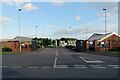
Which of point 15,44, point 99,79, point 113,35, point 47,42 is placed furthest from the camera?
point 47,42

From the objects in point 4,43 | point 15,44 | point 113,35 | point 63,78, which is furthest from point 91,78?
point 113,35

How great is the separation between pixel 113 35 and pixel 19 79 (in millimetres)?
71531

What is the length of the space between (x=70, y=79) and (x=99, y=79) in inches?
50.0

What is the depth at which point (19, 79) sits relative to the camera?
1270 centimetres

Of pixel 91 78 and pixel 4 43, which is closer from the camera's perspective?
pixel 91 78

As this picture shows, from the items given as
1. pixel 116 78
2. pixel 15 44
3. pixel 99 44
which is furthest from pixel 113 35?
pixel 116 78

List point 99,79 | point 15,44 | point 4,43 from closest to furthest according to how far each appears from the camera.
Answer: point 99,79 → point 15,44 → point 4,43

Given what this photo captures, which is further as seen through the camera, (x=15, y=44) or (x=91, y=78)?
(x=15, y=44)

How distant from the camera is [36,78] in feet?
43.0

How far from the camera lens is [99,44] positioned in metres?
75.9

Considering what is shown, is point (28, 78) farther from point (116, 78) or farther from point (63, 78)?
point (116, 78)

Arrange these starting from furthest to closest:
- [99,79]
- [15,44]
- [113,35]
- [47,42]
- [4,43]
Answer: [47,42] < [113,35] < [4,43] < [15,44] < [99,79]

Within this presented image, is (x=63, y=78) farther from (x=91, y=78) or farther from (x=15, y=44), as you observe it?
(x=15, y=44)

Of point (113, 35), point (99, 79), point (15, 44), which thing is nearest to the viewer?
point (99, 79)
